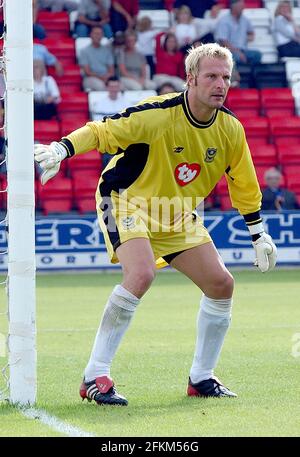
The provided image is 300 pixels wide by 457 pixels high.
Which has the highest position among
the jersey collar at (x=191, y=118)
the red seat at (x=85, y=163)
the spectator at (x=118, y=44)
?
the spectator at (x=118, y=44)

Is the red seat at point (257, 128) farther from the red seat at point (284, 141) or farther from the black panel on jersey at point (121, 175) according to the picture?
the black panel on jersey at point (121, 175)

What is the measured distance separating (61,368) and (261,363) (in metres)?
1.41

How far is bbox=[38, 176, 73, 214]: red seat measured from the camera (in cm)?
1717

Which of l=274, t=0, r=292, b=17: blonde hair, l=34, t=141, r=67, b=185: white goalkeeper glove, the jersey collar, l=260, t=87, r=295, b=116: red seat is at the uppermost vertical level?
l=274, t=0, r=292, b=17: blonde hair

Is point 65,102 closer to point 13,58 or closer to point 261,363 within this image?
point 261,363

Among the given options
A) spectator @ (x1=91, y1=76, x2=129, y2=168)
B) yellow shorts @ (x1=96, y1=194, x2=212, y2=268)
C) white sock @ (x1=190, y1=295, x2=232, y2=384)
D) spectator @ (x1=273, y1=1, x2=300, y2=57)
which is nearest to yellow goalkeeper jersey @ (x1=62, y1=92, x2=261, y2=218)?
yellow shorts @ (x1=96, y1=194, x2=212, y2=268)

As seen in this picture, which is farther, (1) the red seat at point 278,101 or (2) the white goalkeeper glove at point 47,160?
(1) the red seat at point 278,101

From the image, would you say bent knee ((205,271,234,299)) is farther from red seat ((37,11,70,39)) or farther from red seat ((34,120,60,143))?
red seat ((37,11,70,39))

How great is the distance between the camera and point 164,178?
Result: 6.65 metres

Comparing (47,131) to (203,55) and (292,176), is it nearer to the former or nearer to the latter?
(292,176)

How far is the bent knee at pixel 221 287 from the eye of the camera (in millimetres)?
6641

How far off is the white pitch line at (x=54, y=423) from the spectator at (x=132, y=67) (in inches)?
526

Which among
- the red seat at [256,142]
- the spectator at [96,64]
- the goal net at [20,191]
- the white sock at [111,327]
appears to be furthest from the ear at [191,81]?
the spectator at [96,64]

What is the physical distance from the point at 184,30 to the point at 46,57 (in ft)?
8.42
